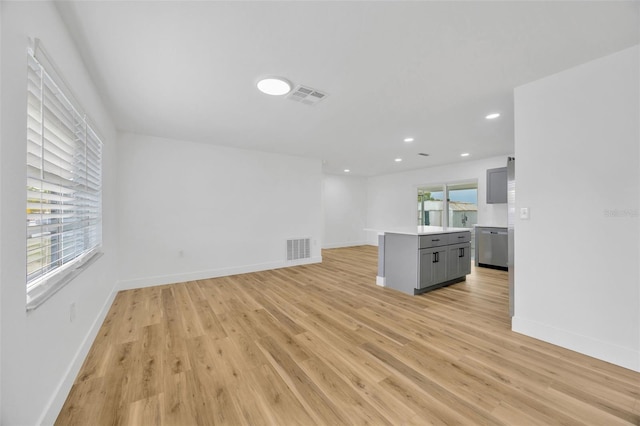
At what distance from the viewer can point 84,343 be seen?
1999 mm

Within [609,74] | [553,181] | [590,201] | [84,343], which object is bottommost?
[84,343]

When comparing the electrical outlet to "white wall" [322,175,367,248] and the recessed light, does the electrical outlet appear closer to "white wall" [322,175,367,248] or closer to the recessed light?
the recessed light

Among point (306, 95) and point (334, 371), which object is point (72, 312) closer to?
point (334, 371)

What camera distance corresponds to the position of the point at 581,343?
81.4 inches

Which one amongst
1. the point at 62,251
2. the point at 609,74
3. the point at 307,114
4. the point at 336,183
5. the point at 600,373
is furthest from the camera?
the point at 336,183

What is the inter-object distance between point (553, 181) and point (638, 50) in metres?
1.06

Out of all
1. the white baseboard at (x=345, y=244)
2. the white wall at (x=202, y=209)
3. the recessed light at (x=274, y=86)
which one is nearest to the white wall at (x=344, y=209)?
the white baseboard at (x=345, y=244)

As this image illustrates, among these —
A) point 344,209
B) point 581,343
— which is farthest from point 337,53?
point 344,209

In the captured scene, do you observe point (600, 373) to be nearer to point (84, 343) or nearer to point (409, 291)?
point (409, 291)

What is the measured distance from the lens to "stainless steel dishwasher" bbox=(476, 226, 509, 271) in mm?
5051

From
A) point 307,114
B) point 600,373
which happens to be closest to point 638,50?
point 600,373

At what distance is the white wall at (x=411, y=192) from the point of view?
565 centimetres

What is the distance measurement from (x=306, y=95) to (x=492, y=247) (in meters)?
5.06

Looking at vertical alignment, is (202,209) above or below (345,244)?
above
